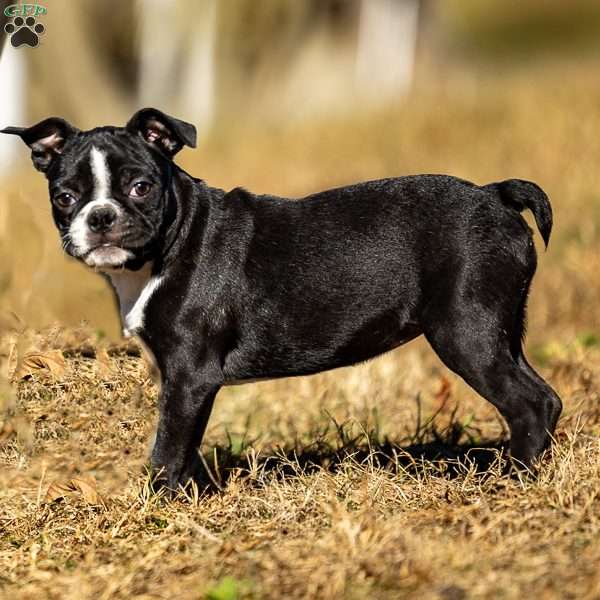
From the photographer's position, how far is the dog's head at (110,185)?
499 centimetres

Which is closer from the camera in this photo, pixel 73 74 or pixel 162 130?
pixel 162 130

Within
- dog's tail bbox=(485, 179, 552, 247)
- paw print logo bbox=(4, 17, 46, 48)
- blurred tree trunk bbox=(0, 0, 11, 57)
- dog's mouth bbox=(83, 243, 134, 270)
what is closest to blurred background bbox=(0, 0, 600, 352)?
blurred tree trunk bbox=(0, 0, 11, 57)

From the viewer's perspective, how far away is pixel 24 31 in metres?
6.53

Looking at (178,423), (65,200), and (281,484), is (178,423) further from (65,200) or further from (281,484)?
(65,200)

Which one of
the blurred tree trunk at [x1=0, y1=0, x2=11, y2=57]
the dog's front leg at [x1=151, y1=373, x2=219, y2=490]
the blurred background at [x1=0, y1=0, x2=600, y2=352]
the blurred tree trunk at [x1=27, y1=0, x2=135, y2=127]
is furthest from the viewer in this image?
the blurred tree trunk at [x1=27, y1=0, x2=135, y2=127]

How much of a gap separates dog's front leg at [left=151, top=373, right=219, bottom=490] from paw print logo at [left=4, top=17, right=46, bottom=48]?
7.75ft

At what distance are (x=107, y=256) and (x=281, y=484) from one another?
1.29m

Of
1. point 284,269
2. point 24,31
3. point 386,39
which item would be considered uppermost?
point 386,39

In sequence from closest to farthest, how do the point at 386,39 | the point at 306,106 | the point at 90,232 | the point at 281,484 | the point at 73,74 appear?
the point at 90,232 → the point at 281,484 → the point at 306,106 → the point at 73,74 → the point at 386,39

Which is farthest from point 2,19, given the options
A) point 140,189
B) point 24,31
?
point 140,189

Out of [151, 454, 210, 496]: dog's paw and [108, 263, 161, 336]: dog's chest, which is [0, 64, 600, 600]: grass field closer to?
[151, 454, 210, 496]: dog's paw

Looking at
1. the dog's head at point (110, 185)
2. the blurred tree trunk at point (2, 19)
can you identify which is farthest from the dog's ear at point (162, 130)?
the blurred tree trunk at point (2, 19)

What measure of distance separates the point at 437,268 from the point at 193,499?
1476mm

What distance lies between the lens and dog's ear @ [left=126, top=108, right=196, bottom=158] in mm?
5105
